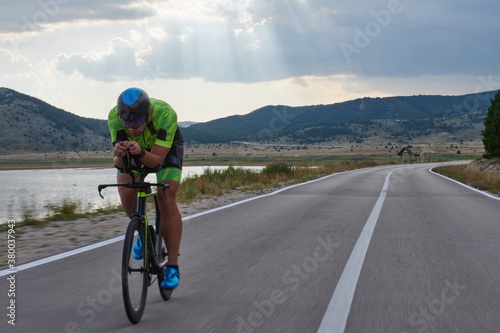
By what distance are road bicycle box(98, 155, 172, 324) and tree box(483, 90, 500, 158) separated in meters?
41.0

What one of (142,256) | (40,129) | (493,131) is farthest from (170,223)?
(40,129)

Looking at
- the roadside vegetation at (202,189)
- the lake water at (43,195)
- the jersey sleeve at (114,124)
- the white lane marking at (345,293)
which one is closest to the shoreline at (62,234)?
the roadside vegetation at (202,189)

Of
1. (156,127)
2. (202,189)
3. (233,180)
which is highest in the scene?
(156,127)

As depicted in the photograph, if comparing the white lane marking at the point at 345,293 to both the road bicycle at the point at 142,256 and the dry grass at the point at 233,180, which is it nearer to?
the road bicycle at the point at 142,256

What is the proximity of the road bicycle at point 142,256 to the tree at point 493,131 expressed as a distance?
41.0m

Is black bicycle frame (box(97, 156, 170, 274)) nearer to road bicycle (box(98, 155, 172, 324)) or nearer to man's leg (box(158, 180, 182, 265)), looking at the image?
road bicycle (box(98, 155, 172, 324))

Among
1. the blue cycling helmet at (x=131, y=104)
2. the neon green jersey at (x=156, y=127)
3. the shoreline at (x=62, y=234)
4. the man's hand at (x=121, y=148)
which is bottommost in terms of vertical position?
the shoreline at (x=62, y=234)

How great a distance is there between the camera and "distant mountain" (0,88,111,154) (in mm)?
125500

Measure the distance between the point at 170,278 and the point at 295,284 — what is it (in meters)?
1.48

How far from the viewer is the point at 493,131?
42.1m

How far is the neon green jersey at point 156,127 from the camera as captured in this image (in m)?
4.77

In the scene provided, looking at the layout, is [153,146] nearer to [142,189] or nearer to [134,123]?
[134,123]

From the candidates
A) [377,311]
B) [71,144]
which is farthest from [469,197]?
[71,144]

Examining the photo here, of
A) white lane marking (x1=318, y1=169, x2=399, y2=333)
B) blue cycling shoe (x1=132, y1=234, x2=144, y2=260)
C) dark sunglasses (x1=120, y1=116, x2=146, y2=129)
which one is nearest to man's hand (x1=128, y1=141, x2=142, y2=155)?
dark sunglasses (x1=120, y1=116, x2=146, y2=129)
